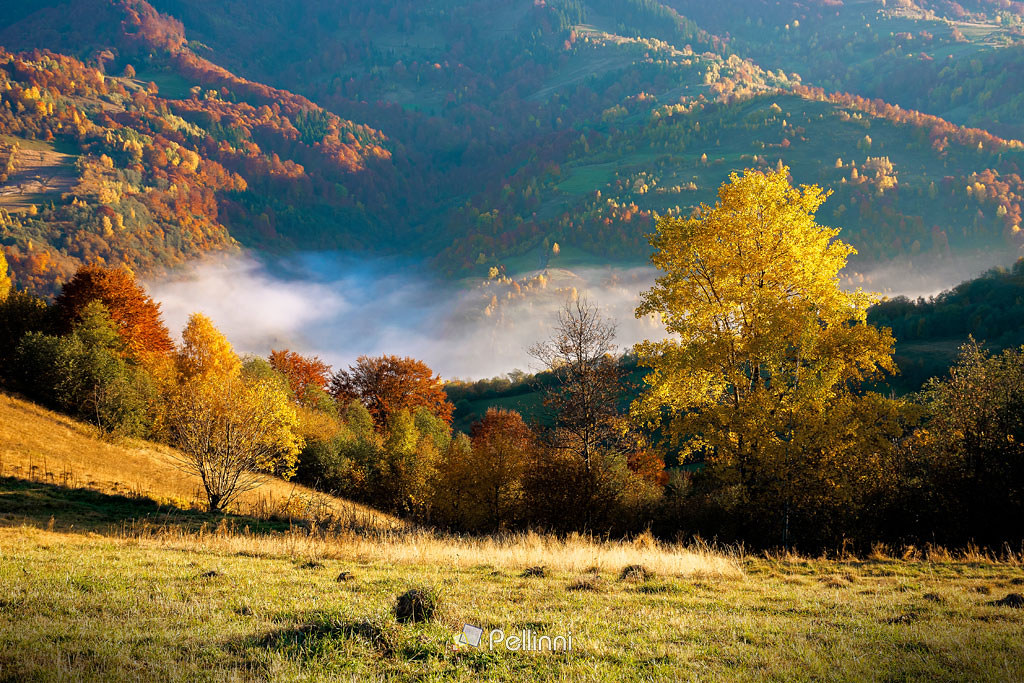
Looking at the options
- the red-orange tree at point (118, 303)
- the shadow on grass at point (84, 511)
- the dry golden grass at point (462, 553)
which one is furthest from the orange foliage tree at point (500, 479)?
the red-orange tree at point (118, 303)

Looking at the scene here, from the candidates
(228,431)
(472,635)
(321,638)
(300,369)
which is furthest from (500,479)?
(300,369)

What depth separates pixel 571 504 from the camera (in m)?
21.1

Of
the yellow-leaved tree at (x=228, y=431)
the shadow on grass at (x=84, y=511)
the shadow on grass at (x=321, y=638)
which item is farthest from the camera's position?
the yellow-leaved tree at (x=228, y=431)

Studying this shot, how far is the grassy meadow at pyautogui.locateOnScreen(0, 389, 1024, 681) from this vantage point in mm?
5453

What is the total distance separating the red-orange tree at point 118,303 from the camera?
4947 centimetres

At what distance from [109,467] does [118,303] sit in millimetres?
27754

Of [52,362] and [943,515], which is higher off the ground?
[52,362]

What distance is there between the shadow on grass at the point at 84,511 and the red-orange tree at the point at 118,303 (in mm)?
32700

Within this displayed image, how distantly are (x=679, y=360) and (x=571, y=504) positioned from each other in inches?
275

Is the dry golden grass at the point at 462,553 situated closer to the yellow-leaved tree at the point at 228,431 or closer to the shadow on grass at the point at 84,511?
the shadow on grass at the point at 84,511

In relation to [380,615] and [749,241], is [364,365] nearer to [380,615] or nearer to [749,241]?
[749,241]

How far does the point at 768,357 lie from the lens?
718 inches

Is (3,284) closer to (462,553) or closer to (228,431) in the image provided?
(228,431)

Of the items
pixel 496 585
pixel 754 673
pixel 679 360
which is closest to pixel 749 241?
pixel 679 360
